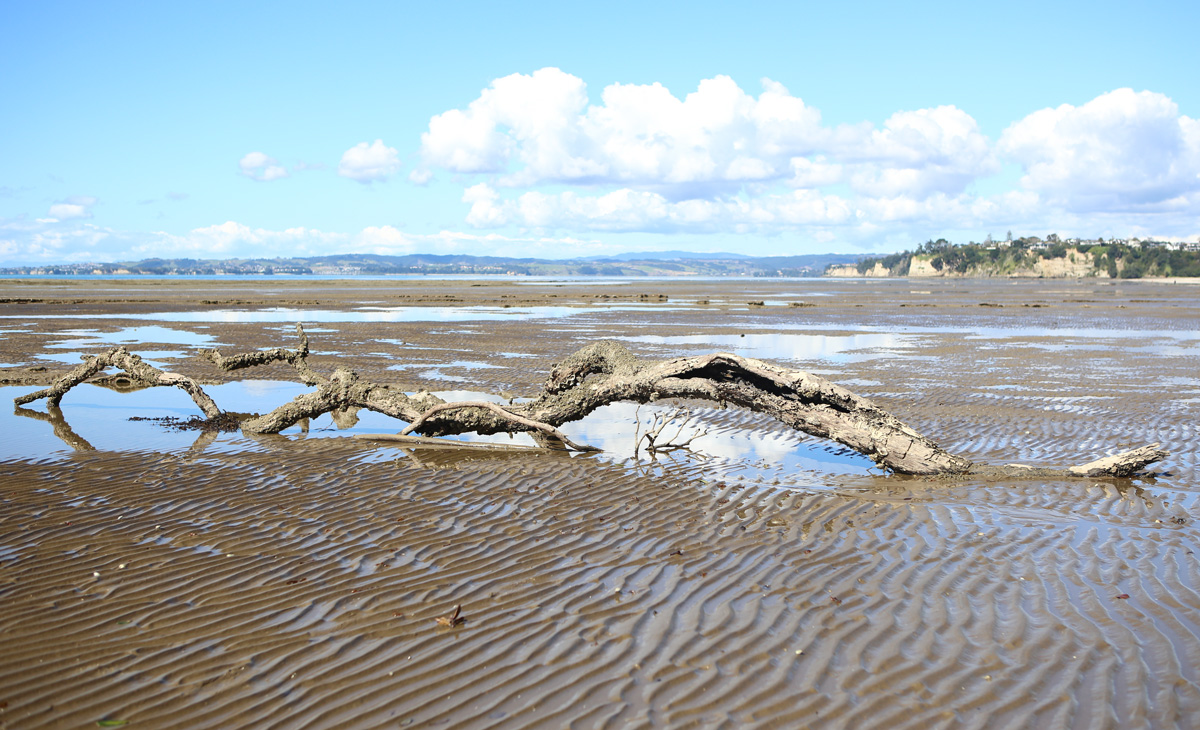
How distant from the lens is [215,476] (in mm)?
9961

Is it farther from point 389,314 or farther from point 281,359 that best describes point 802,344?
point 389,314

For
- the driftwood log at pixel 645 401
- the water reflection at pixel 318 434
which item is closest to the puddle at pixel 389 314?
the water reflection at pixel 318 434

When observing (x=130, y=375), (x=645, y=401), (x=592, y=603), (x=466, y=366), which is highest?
(x=130, y=375)

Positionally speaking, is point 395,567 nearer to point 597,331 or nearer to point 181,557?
point 181,557

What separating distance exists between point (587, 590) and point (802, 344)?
22.1m

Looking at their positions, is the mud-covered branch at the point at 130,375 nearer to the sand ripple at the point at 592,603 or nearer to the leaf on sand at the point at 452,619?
the sand ripple at the point at 592,603

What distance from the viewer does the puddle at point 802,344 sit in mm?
23953

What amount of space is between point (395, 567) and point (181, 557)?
6.19 feet

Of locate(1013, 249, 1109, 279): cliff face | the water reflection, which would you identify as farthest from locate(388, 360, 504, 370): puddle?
locate(1013, 249, 1109, 279): cliff face

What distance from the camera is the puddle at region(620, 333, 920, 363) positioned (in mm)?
23953

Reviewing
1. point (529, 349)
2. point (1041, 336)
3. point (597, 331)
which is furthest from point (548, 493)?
point (1041, 336)

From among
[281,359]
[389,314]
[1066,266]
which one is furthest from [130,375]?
[1066,266]

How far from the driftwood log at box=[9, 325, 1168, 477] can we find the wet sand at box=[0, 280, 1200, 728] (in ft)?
1.54

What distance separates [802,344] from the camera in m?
27.3
